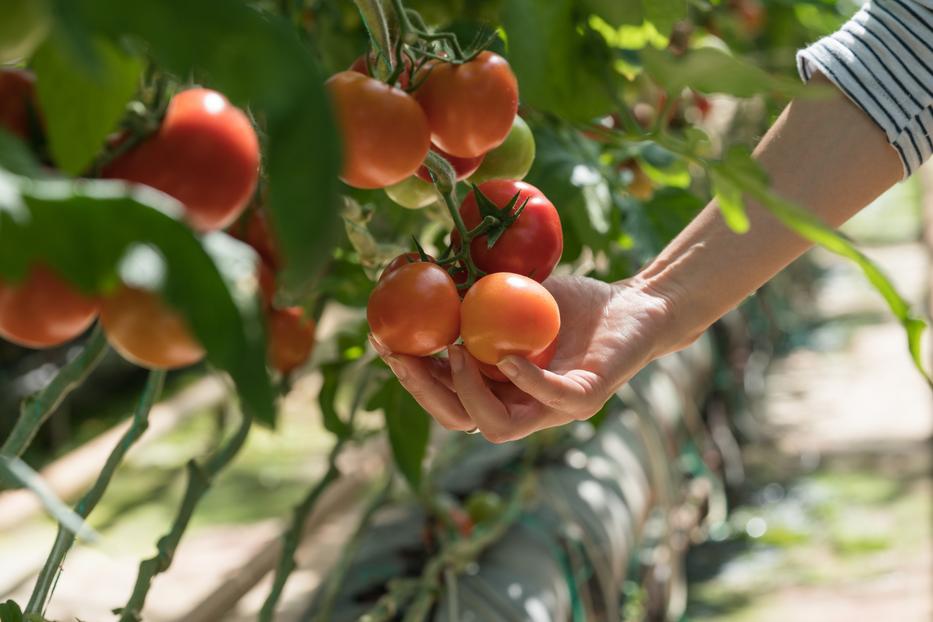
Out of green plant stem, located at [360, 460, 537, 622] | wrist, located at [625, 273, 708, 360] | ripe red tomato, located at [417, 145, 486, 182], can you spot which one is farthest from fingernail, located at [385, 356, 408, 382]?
green plant stem, located at [360, 460, 537, 622]

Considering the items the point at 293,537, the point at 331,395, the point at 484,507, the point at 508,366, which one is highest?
the point at 508,366

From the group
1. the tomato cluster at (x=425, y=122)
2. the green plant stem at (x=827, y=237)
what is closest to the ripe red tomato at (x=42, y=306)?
the tomato cluster at (x=425, y=122)

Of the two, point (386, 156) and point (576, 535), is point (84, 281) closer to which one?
point (386, 156)

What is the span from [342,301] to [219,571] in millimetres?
574

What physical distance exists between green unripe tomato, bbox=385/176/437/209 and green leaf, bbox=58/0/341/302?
0.37 meters

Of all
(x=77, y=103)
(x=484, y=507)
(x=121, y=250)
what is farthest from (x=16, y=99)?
(x=484, y=507)

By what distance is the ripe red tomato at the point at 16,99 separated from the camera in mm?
375

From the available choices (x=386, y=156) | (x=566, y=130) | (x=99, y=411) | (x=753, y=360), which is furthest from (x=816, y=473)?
A: (x=386, y=156)

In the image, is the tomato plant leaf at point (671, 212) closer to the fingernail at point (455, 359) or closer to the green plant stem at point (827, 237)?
the fingernail at point (455, 359)

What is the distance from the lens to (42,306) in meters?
0.30

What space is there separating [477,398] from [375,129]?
247 millimetres

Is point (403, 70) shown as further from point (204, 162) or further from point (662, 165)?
point (662, 165)

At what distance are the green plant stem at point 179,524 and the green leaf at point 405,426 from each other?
11 centimetres

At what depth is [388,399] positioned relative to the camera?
0.93 meters
